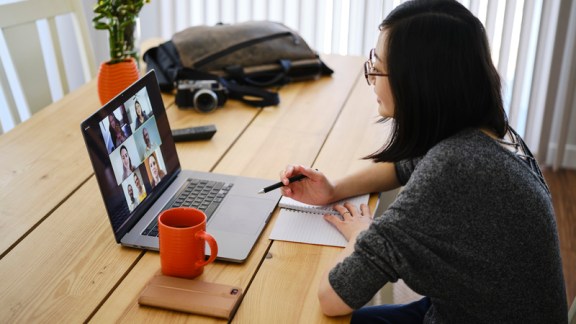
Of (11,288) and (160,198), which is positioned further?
(160,198)

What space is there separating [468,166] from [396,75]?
0.19 metres

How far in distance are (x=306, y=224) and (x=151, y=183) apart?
13.0 inches

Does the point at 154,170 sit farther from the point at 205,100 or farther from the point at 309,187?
the point at 205,100

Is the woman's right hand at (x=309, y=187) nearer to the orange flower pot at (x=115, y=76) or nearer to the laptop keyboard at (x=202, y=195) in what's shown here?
the laptop keyboard at (x=202, y=195)

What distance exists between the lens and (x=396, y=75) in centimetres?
109

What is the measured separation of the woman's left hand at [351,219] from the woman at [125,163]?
401 mm

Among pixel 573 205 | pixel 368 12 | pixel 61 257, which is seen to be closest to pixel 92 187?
pixel 61 257

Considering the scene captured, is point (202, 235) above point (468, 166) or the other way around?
the other way around

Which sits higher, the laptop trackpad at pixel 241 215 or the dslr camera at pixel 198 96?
the dslr camera at pixel 198 96

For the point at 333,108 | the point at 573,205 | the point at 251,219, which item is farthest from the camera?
the point at 573,205

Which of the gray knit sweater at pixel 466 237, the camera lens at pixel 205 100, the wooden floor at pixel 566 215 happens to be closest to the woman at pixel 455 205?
the gray knit sweater at pixel 466 237

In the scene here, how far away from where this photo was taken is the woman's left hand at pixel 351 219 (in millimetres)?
1271

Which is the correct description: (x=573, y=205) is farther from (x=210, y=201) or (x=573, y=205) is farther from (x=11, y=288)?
(x=11, y=288)

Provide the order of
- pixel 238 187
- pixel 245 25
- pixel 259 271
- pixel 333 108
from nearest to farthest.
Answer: pixel 259 271
pixel 238 187
pixel 333 108
pixel 245 25
